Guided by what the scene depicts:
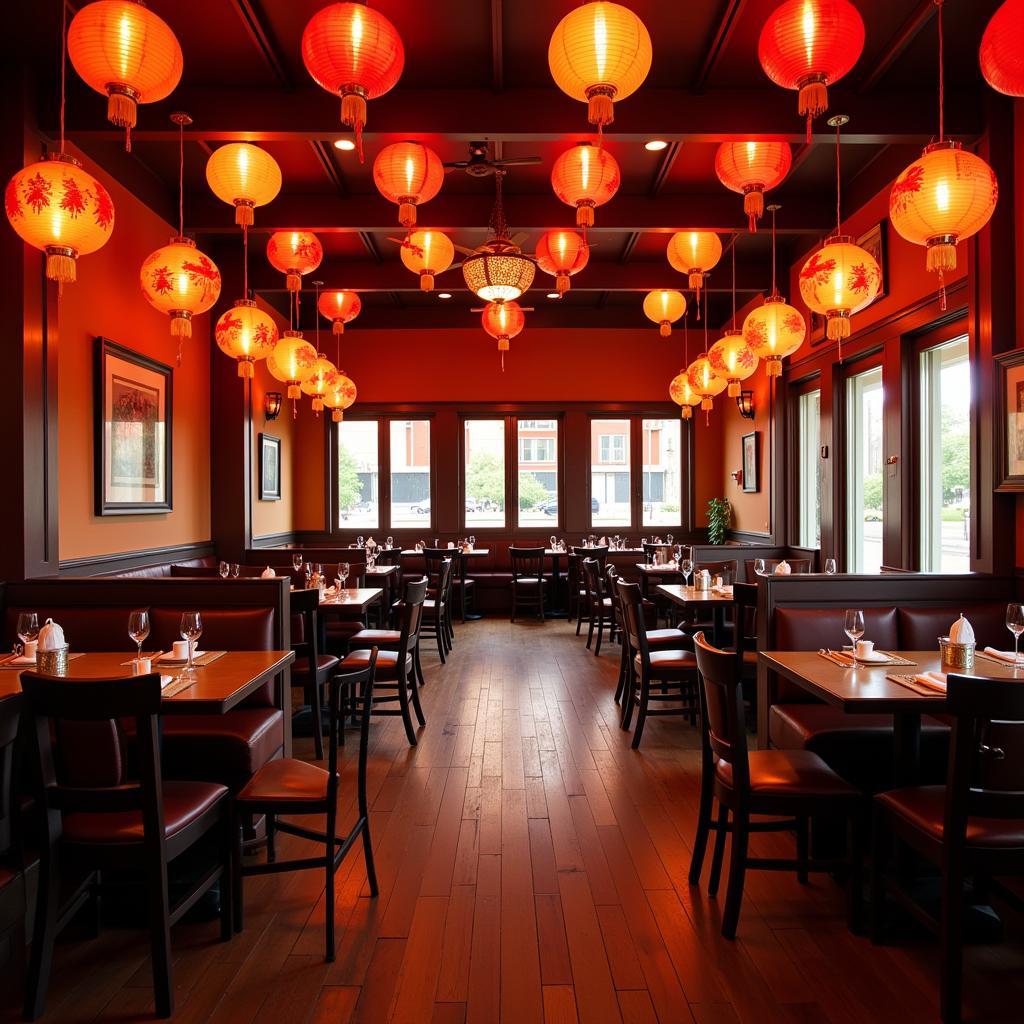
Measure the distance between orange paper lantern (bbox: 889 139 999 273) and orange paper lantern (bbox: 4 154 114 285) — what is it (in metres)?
3.40

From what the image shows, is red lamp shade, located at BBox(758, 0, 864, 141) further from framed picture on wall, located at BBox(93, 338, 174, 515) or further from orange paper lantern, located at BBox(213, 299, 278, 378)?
framed picture on wall, located at BBox(93, 338, 174, 515)

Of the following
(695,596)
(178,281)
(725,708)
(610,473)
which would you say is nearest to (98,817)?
(725,708)

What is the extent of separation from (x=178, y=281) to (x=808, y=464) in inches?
252

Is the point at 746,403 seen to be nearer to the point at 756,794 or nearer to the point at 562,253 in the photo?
the point at 562,253

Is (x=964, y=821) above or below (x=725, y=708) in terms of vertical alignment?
below

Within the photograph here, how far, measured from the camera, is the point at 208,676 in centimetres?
274

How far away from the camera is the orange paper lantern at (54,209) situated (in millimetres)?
3062

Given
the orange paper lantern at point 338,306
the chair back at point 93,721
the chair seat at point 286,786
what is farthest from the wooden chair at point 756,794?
the orange paper lantern at point 338,306

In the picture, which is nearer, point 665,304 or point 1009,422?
point 1009,422

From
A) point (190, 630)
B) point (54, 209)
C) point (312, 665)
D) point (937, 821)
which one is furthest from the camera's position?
point (312, 665)

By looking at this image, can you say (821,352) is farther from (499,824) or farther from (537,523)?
(499,824)

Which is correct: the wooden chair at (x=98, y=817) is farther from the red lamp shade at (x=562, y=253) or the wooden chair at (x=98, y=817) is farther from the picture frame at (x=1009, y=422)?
the picture frame at (x=1009, y=422)

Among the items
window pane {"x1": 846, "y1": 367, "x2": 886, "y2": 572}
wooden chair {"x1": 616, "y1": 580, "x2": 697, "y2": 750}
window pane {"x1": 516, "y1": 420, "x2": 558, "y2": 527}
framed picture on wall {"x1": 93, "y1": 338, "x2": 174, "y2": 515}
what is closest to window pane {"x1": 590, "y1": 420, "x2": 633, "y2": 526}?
window pane {"x1": 516, "y1": 420, "x2": 558, "y2": 527}

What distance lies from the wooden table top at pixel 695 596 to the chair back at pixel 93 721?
11.8 feet
